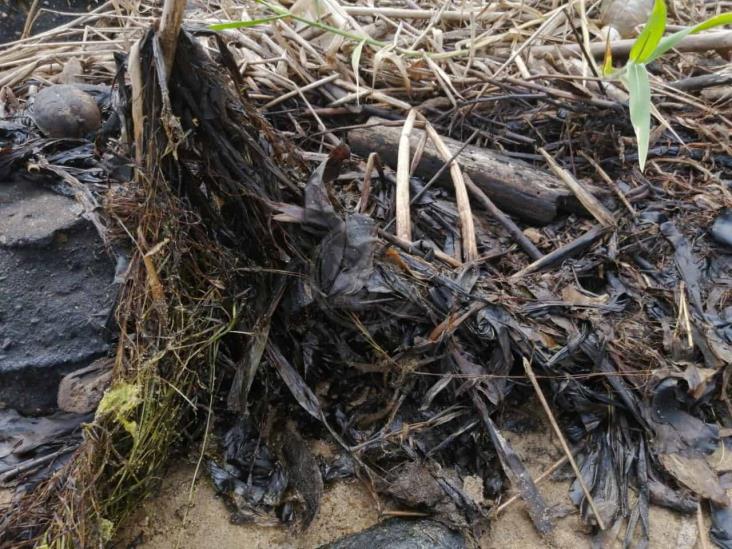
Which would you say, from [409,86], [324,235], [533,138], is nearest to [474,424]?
[324,235]

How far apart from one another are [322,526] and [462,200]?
4.48 feet

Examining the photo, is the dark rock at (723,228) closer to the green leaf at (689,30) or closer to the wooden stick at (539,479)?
the green leaf at (689,30)

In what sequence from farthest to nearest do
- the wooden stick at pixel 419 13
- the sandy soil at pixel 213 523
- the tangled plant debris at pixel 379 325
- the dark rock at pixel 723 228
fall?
the wooden stick at pixel 419 13 < the dark rock at pixel 723 228 < the sandy soil at pixel 213 523 < the tangled plant debris at pixel 379 325

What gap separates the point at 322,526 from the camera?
1921 millimetres

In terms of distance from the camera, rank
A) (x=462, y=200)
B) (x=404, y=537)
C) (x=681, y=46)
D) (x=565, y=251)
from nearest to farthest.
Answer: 1. (x=404, y=537)
2. (x=565, y=251)
3. (x=462, y=200)
4. (x=681, y=46)

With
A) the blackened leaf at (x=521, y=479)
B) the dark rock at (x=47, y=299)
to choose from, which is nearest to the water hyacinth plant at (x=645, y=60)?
the blackened leaf at (x=521, y=479)

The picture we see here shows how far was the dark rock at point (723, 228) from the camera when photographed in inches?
96.0

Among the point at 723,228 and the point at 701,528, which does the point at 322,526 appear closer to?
the point at 701,528

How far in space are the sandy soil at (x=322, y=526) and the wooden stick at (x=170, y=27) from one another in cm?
132

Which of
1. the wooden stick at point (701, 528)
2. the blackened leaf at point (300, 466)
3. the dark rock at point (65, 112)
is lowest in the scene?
the blackened leaf at point (300, 466)

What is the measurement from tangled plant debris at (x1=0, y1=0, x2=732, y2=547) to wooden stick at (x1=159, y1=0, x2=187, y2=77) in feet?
0.07

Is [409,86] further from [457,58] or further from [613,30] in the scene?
[613,30]

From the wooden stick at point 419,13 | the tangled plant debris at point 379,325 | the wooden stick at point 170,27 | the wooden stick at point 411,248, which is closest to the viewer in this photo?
the wooden stick at point 170,27

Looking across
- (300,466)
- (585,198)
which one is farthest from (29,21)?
(585,198)
